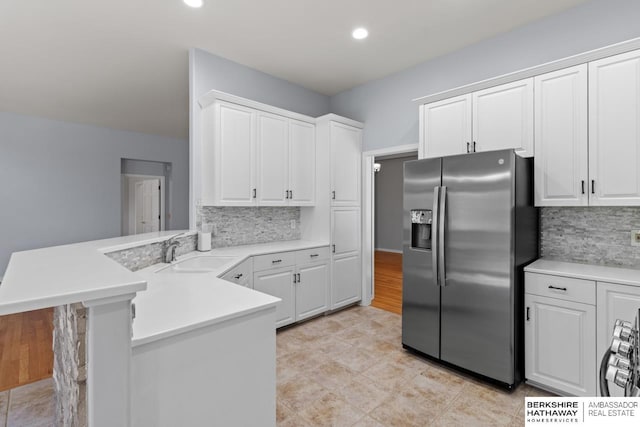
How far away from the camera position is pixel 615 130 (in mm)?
2119

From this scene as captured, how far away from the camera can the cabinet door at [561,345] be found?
2.02 metres

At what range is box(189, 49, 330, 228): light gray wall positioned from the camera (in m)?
3.22

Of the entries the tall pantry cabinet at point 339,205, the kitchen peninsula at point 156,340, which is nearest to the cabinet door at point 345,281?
the tall pantry cabinet at point 339,205

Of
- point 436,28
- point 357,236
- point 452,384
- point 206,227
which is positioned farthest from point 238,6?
point 452,384

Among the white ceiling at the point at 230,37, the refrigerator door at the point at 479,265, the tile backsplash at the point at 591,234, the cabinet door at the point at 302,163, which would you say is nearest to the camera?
the refrigerator door at the point at 479,265

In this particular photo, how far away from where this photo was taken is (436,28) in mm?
2869

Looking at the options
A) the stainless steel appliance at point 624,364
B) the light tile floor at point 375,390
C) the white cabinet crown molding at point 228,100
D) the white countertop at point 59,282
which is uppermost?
the white cabinet crown molding at point 228,100

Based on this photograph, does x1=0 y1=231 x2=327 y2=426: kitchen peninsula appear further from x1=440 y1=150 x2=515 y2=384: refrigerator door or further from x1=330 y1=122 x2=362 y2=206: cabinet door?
x1=330 y1=122 x2=362 y2=206: cabinet door

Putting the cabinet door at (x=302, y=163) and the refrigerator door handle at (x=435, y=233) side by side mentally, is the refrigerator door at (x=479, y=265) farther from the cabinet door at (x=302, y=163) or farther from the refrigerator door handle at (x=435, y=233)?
the cabinet door at (x=302, y=163)

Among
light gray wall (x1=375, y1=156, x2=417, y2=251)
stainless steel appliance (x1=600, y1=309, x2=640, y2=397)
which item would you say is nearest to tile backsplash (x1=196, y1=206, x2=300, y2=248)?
stainless steel appliance (x1=600, y1=309, x2=640, y2=397)

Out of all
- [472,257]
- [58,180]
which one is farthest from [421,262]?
[58,180]

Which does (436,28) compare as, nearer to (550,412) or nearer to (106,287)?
(550,412)

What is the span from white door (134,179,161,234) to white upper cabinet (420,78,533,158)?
6.36 metres

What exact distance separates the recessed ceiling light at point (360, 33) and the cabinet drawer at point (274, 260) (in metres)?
2.27
